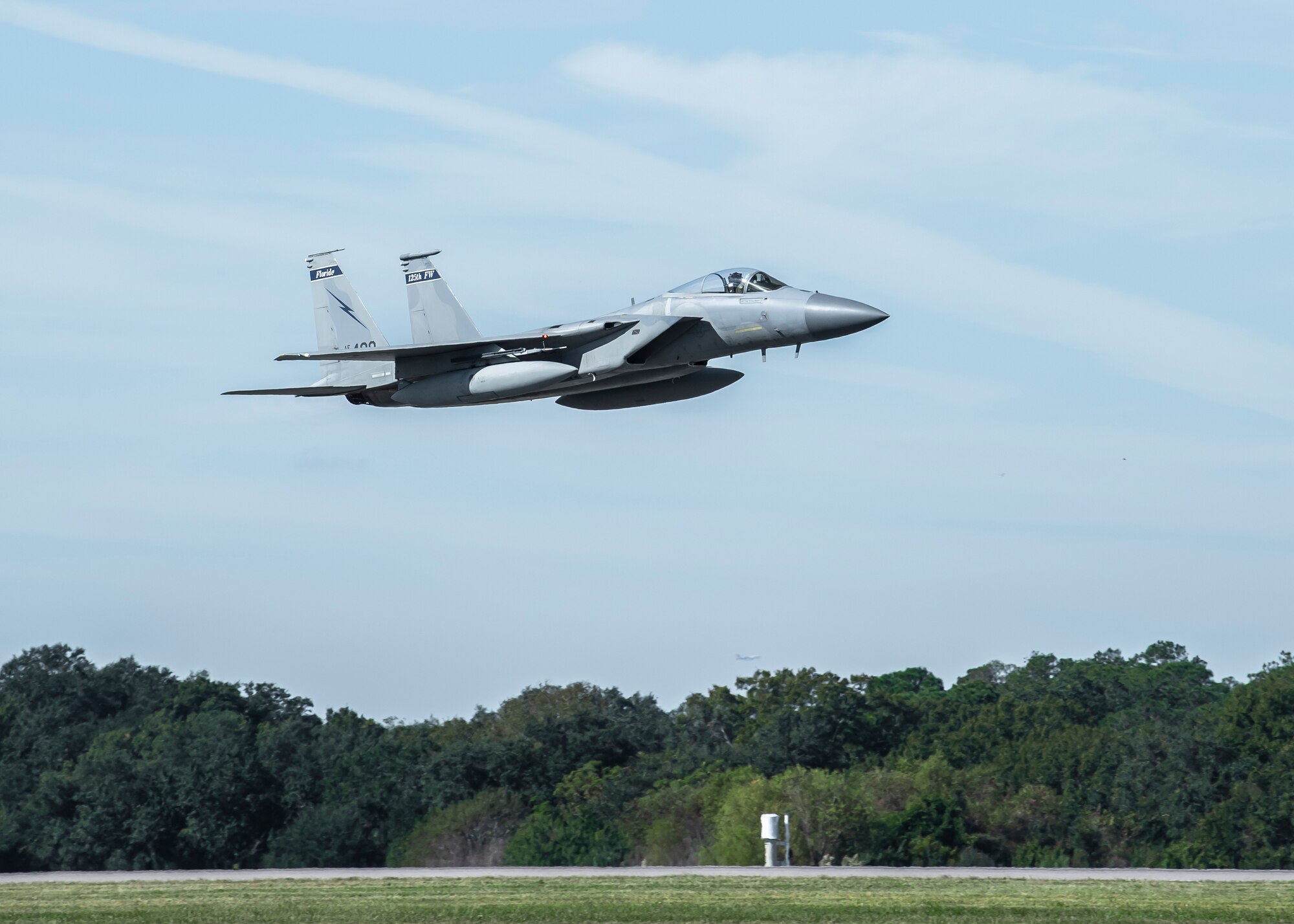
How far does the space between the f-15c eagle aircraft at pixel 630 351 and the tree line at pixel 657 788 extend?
17114 millimetres

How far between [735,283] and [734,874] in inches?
421

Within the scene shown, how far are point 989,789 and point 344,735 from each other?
2518cm

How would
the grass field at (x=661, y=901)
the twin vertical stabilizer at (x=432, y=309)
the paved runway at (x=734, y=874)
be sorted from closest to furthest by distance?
the grass field at (x=661, y=901), the paved runway at (x=734, y=874), the twin vertical stabilizer at (x=432, y=309)

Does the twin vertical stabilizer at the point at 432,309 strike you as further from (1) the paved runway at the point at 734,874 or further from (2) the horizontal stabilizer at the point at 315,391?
(1) the paved runway at the point at 734,874

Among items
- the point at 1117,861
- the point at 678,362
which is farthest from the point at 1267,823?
the point at 678,362

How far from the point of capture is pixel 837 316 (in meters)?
28.0

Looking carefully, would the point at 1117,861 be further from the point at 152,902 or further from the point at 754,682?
the point at 152,902

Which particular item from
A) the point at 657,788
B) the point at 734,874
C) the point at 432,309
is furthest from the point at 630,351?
the point at 657,788

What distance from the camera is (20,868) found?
182 feet

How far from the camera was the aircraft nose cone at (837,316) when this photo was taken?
2786 cm

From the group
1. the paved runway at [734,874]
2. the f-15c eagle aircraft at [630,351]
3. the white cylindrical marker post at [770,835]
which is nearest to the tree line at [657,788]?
the white cylindrical marker post at [770,835]

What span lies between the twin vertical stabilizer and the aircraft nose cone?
28.1ft

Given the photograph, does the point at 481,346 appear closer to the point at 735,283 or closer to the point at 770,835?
the point at 735,283

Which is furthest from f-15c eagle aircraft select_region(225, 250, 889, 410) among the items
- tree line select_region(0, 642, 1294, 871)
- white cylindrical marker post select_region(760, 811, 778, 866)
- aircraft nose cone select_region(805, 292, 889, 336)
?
tree line select_region(0, 642, 1294, 871)
